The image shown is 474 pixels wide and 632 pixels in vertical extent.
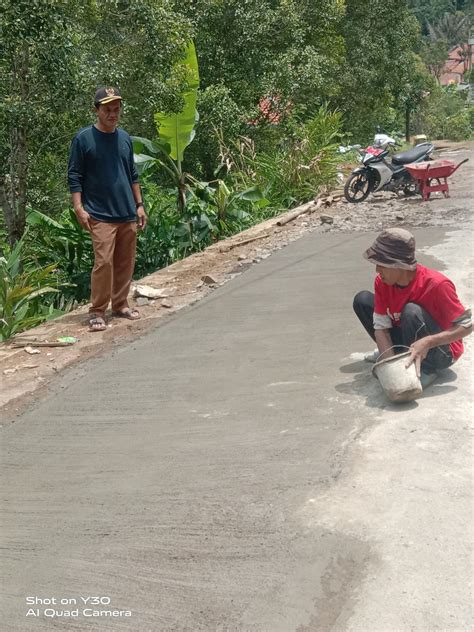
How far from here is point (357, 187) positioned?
40.5 ft

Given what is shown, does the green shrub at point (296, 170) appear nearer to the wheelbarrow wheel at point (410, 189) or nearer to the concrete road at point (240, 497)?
the wheelbarrow wheel at point (410, 189)

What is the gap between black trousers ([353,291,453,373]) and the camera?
4184 mm

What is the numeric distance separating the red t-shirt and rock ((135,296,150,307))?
3172 mm

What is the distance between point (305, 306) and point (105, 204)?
74.4 inches

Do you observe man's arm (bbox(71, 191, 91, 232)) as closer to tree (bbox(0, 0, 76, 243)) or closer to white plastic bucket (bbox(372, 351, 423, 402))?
tree (bbox(0, 0, 76, 243))

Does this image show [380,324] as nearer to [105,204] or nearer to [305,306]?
[305,306]

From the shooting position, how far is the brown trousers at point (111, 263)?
625 cm

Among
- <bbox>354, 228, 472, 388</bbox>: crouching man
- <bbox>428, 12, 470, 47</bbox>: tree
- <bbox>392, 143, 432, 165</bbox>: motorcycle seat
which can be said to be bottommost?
<bbox>354, 228, 472, 388</bbox>: crouching man

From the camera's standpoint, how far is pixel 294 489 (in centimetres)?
352

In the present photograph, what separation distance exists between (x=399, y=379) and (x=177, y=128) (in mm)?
6997

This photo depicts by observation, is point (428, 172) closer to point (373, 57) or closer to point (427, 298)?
point (427, 298)

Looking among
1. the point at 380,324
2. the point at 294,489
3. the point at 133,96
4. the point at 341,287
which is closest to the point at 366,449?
the point at 294,489

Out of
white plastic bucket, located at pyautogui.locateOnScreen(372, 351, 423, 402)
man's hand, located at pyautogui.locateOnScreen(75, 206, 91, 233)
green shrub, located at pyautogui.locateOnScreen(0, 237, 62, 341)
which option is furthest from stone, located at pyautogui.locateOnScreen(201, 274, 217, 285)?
white plastic bucket, located at pyautogui.locateOnScreen(372, 351, 423, 402)

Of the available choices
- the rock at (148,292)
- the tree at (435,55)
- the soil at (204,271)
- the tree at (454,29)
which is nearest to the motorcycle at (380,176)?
the soil at (204,271)
